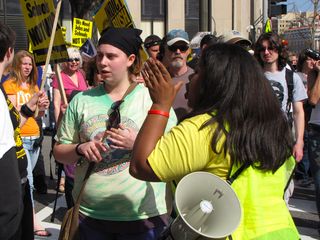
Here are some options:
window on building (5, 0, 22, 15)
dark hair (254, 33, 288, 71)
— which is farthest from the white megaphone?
window on building (5, 0, 22, 15)

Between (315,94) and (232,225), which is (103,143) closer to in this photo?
(232,225)

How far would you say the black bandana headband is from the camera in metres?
2.94

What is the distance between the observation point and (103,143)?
2.72 m

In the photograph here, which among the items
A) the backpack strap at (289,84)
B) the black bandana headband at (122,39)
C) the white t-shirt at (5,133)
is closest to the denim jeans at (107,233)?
the white t-shirt at (5,133)

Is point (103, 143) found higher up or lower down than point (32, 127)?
higher up

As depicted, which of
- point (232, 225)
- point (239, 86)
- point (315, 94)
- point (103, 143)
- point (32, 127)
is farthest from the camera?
point (32, 127)

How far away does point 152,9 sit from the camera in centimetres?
2458

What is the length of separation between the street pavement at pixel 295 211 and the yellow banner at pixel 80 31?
307cm

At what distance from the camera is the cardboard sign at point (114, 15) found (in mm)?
5168

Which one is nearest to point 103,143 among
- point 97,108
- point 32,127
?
point 97,108

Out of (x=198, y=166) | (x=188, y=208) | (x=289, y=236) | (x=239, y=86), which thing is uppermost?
(x=239, y=86)

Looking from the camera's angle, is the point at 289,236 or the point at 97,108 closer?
the point at 289,236

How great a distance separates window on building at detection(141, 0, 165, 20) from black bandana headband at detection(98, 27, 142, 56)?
72.0 ft

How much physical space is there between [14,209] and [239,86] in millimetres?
1188
